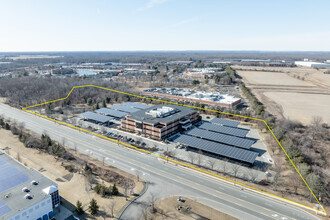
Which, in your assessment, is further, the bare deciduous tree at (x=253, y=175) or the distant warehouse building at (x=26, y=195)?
the bare deciduous tree at (x=253, y=175)

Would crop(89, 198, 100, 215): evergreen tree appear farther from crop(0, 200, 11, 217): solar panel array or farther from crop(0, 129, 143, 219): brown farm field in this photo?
crop(0, 200, 11, 217): solar panel array

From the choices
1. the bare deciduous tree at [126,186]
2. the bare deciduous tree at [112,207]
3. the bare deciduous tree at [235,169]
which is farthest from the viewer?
the bare deciduous tree at [235,169]

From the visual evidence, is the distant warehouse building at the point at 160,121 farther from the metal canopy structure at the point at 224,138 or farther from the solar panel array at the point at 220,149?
the solar panel array at the point at 220,149

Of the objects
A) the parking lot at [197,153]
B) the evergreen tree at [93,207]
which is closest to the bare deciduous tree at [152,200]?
the evergreen tree at [93,207]

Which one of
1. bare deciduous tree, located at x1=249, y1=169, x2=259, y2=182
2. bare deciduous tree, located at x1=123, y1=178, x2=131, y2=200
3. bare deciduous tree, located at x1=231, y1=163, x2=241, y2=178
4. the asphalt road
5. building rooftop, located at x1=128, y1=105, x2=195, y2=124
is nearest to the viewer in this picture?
the asphalt road

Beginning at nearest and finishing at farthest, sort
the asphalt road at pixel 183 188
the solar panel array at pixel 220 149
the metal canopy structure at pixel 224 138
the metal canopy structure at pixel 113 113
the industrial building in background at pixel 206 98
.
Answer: the asphalt road at pixel 183 188
the solar panel array at pixel 220 149
the metal canopy structure at pixel 224 138
the metal canopy structure at pixel 113 113
the industrial building in background at pixel 206 98

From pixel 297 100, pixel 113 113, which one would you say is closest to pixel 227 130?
pixel 113 113

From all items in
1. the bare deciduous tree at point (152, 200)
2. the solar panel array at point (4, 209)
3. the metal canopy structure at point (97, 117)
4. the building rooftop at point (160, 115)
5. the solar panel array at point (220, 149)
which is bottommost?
the bare deciduous tree at point (152, 200)

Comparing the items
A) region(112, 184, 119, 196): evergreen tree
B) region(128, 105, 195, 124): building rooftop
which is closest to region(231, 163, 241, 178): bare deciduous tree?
region(128, 105, 195, 124): building rooftop
